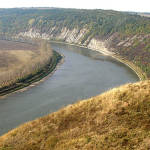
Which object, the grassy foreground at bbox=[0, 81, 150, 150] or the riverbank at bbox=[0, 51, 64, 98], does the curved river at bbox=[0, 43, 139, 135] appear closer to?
the riverbank at bbox=[0, 51, 64, 98]

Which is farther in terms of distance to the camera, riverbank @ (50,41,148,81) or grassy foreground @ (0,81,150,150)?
riverbank @ (50,41,148,81)

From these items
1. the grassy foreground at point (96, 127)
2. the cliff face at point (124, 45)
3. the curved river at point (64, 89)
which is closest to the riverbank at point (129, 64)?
the cliff face at point (124, 45)

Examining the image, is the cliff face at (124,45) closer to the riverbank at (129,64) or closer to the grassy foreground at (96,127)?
the riverbank at (129,64)

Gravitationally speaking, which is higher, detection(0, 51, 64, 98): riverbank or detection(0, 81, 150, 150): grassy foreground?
detection(0, 81, 150, 150): grassy foreground

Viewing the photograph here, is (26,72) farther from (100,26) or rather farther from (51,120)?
(100,26)

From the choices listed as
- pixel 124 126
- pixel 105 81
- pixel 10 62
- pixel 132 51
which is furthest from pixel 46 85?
pixel 132 51

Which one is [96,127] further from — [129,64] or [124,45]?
[124,45]

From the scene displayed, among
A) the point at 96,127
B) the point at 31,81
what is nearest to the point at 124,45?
the point at 31,81

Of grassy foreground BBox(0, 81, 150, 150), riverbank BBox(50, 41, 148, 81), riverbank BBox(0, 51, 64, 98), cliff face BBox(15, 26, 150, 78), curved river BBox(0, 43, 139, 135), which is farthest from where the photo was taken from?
cliff face BBox(15, 26, 150, 78)

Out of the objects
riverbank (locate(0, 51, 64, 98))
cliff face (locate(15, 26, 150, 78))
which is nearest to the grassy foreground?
riverbank (locate(0, 51, 64, 98))
